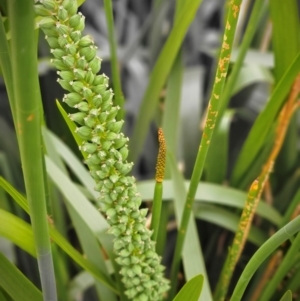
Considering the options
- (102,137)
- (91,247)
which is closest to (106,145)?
(102,137)

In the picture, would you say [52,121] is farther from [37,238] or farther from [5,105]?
[37,238]

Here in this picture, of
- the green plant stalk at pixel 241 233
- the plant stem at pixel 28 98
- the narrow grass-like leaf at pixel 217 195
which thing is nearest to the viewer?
the plant stem at pixel 28 98

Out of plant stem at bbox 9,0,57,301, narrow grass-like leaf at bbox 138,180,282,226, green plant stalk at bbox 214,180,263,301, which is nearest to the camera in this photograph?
plant stem at bbox 9,0,57,301

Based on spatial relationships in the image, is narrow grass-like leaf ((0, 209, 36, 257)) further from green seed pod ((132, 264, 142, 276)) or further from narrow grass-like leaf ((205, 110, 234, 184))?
narrow grass-like leaf ((205, 110, 234, 184))

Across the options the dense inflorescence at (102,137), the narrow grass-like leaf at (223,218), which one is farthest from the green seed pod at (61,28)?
the narrow grass-like leaf at (223,218)

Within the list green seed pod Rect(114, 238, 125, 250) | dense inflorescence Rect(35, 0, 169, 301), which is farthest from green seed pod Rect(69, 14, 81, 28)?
green seed pod Rect(114, 238, 125, 250)

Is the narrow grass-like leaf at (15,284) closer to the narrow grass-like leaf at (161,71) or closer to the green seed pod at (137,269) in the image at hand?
the green seed pod at (137,269)
